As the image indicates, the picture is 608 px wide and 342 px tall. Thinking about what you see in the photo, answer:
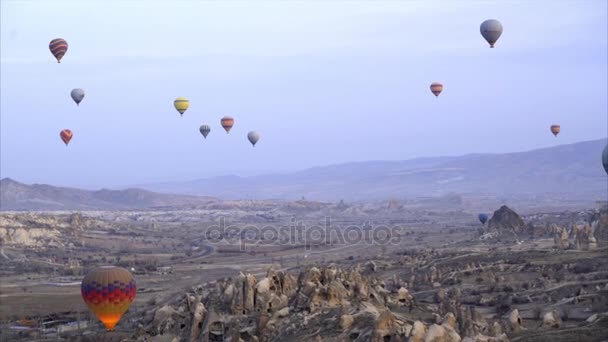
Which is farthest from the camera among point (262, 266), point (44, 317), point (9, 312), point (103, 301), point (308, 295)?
point (262, 266)

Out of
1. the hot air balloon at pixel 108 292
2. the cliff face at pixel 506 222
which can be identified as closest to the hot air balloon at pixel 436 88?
the cliff face at pixel 506 222

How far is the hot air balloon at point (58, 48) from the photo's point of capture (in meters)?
57.1

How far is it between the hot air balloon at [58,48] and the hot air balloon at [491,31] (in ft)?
76.4

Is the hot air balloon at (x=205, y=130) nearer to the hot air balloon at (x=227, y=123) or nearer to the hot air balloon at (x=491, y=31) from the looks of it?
the hot air balloon at (x=227, y=123)

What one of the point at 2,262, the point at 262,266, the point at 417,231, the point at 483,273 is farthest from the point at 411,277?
the point at 417,231

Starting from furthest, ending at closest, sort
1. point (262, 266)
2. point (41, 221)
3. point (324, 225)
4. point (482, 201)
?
point (482, 201) → point (324, 225) → point (41, 221) → point (262, 266)

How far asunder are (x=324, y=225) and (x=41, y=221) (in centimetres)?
3349

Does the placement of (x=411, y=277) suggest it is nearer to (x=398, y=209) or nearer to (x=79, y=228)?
(x=79, y=228)

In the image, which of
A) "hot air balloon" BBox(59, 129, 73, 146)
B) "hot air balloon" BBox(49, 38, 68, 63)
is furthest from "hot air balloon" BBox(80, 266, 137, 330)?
"hot air balloon" BBox(59, 129, 73, 146)

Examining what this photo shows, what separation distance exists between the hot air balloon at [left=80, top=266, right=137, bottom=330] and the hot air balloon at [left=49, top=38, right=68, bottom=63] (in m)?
25.6

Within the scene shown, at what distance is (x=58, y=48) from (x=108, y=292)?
26824 millimetres

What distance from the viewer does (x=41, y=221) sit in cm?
9331

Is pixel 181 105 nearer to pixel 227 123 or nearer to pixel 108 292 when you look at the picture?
pixel 227 123

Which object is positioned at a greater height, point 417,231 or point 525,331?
point 417,231
